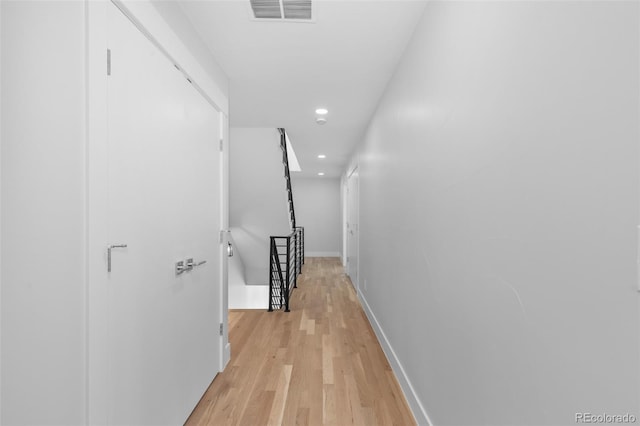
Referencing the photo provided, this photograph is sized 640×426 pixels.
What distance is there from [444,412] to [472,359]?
18.1 inches

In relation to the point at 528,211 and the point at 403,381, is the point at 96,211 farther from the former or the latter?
the point at 403,381

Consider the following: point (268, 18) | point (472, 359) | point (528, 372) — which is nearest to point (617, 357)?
point (528, 372)

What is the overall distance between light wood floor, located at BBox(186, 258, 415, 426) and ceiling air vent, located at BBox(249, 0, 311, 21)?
244 cm

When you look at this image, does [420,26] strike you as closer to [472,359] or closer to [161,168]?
[161,168]

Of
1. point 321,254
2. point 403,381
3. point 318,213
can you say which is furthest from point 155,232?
point 321,254

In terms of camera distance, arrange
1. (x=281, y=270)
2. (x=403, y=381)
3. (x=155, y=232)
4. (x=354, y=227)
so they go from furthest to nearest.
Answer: (x=354, y=227) < (x=281, y=270) < (x=403, y=381) < (x=155, y=232)

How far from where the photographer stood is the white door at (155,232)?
1273 mm

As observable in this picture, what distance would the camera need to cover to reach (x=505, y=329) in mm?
1031

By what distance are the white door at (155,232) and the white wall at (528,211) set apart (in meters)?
1.40

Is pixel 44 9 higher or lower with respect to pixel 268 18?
lower

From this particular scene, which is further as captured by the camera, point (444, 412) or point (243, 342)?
point (243, 342)

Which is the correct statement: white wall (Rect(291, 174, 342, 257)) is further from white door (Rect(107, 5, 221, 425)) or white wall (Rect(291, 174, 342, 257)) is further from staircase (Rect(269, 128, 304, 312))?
white door (Rect(107, 5, 221, 425))

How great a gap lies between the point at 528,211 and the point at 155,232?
154cm

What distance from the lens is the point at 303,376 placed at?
2.43 metres
